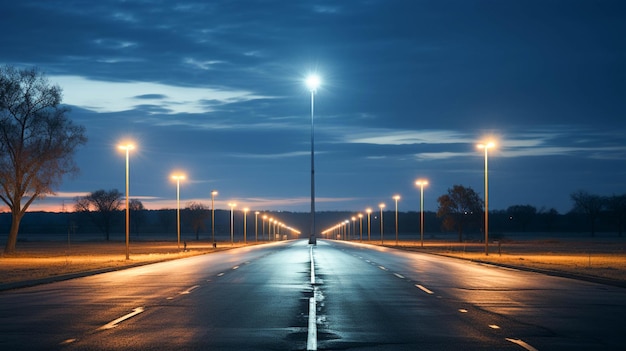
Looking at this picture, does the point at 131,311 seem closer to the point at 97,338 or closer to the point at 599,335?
the point at 97,338

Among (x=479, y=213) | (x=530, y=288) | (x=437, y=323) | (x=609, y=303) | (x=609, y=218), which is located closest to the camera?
(x=437, y=323)

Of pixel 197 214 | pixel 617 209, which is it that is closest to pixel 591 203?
pixel 617 209

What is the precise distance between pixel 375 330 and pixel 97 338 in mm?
5137

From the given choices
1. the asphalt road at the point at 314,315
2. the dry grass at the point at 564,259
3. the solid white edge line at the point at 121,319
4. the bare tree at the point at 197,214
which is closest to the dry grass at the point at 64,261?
the asphalt road at the point at 314,315

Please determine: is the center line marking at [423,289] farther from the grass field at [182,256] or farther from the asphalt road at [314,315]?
the grass field at [182,256]

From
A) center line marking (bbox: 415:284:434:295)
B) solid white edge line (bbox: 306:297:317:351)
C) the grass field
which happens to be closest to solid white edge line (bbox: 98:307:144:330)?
solid white edge line (bbox: 306:297:317:351)

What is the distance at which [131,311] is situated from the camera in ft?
60.8

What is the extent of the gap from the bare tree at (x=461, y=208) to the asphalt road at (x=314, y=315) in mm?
104539

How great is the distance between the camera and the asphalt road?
13430 millimetres

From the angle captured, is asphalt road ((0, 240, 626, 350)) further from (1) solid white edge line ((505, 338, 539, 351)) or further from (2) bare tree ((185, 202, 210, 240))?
(2) bare tree ((185, 202, 210, 240))

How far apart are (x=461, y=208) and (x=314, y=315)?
391ft

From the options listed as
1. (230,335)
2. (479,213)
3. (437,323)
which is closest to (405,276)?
(437,323)

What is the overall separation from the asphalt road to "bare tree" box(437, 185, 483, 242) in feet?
343

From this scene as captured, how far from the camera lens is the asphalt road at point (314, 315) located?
1343cm
